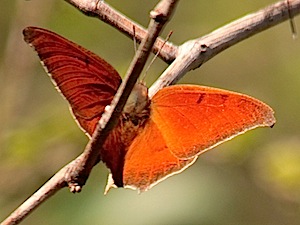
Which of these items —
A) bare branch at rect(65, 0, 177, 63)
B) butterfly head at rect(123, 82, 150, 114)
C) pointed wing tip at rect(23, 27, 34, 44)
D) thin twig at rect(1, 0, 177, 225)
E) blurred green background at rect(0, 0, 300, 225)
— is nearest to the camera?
thin twig at rect(1, 0, 177, 225)

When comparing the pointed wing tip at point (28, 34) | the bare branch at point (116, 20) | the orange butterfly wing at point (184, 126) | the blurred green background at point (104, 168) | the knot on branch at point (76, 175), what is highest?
the pointed wing tip at point (28, 34)

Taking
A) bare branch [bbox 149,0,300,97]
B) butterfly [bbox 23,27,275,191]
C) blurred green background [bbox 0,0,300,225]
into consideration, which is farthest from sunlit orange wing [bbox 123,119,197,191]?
blurred green background [bbox 0,0,300,225]

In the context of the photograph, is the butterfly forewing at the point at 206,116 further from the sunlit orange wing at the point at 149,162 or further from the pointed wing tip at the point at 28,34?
the pointed wing tip at the point at 28,34

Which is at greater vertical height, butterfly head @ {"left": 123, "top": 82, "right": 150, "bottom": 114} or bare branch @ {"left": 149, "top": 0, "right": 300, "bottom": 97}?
bare branch @ {"left": 149, "top": 0, "right": 300, "bottom": 97}

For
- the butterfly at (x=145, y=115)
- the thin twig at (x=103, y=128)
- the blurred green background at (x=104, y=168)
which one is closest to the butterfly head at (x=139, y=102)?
the butterfly at (x=145, y=115)

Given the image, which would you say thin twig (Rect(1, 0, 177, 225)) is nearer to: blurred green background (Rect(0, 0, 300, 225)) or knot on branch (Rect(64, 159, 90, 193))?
knot on branch (Rect(64, 159, 90, 193))

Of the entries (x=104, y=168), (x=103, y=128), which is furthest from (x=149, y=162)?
(x=104, y=168)

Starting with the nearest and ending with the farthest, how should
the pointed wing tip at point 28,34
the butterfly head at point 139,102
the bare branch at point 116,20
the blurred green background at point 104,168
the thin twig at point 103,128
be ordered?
the thin twig at point 103,128, the pointed wing tip at point 28,34, the butterfly head at point 139,102, the bare branch at point 116,20, the blurred green background at point 104,168
